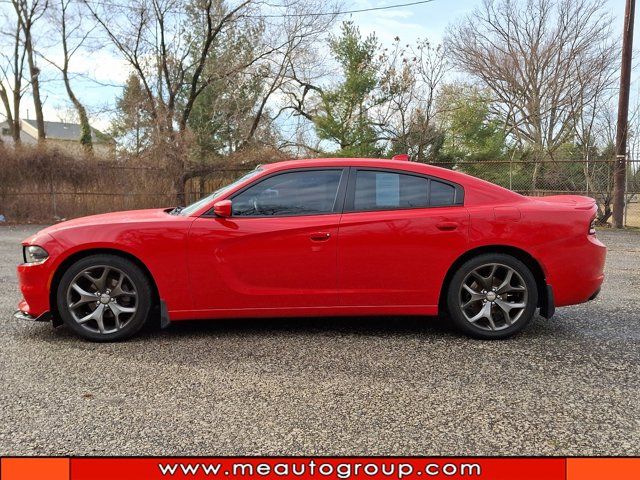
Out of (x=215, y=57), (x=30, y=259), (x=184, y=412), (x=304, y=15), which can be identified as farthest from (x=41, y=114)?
(x=184, y=412)

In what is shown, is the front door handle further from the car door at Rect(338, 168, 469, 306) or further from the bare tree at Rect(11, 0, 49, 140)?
the bare tree at Rect(11, 0, 49, 140)

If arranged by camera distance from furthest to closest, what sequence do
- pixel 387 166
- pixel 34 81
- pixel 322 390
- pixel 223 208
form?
pixel 34 81 → pixel 387 166 → pixel 223 208 → pixel 322 390

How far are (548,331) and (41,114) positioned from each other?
32.0m

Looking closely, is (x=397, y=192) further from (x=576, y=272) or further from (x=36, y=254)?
(x=36, y=254)

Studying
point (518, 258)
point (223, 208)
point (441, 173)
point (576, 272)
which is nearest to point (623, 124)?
point (576, 272)

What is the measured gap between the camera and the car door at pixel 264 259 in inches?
154

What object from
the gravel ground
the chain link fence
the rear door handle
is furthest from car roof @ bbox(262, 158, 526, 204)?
the chain link fence

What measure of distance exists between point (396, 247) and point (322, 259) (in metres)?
0.59

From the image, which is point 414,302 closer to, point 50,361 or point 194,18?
point 50,361

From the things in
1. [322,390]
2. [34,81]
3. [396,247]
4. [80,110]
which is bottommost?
[322,390]

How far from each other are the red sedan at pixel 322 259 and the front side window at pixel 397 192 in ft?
0.04

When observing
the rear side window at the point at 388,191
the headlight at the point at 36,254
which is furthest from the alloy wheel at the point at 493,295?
the headlight at the point at 36,254

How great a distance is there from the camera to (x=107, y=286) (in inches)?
156

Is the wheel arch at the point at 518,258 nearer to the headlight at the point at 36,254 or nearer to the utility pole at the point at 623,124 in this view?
the headlight at the point at 36,254
